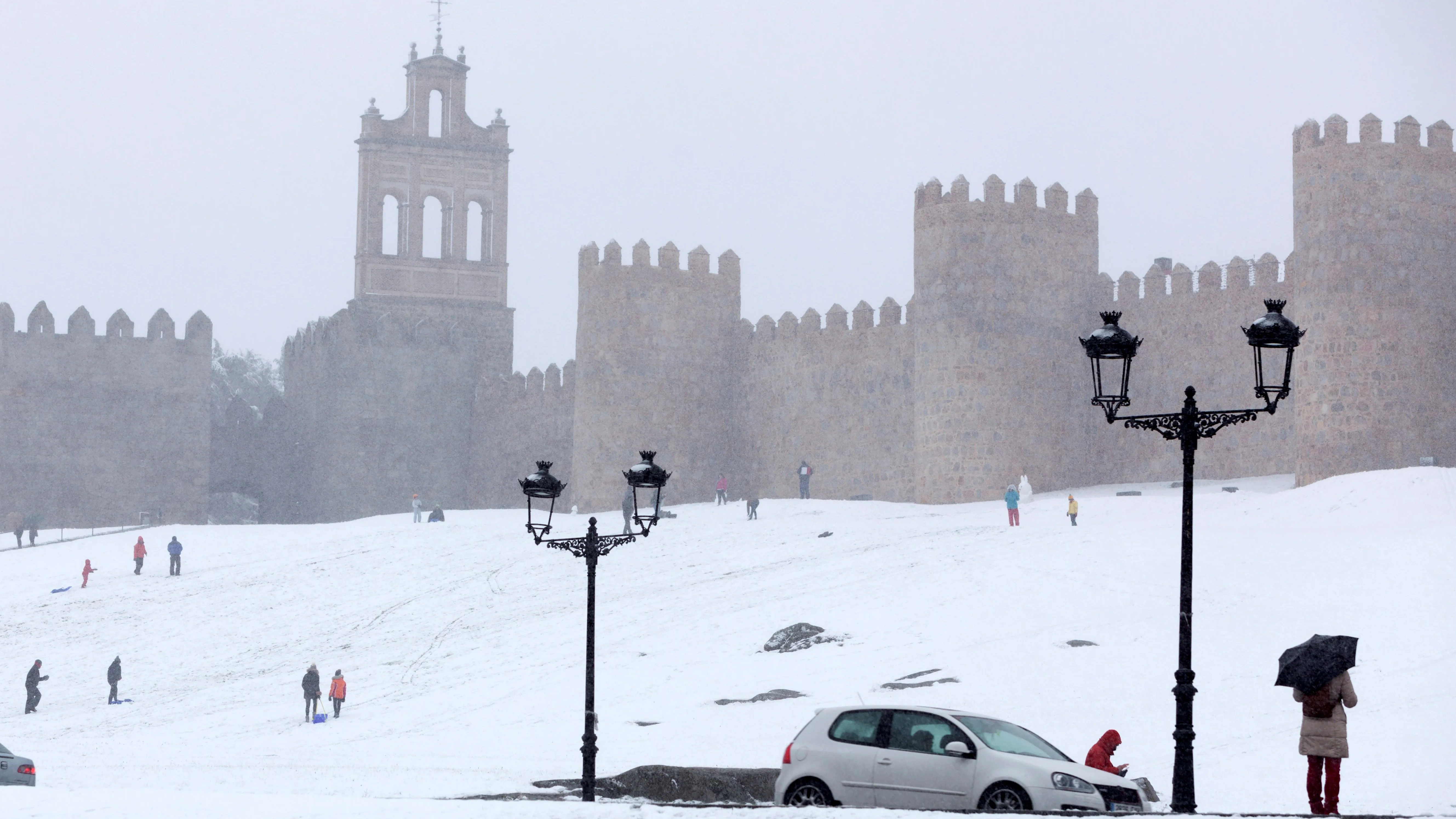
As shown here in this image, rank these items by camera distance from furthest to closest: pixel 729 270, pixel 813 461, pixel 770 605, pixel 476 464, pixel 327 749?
pixel 476 464, pixel 729 270, pixel 813 461, pixel 770 605, pixel 327 749

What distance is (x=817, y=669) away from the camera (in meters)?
20.8

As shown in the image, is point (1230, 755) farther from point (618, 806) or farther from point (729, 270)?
point (729, 270)

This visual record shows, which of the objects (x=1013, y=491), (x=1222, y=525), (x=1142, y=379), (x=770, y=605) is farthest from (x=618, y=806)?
(x=1142, y=379)

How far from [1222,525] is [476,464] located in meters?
24.3

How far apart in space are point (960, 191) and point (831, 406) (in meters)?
5.95

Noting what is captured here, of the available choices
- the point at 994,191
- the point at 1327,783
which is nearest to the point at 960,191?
the point at 994,191

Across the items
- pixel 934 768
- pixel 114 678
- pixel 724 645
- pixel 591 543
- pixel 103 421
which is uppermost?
pixel 103 421

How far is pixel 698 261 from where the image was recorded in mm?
41062

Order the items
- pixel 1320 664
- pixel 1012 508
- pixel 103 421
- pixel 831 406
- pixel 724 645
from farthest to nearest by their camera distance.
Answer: pixel 103 421 < pixel 831 406 < pixel 1012 508 < pixel 724 645 < pixel 1320 664

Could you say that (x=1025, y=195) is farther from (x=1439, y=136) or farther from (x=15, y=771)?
(x=15, y=771)

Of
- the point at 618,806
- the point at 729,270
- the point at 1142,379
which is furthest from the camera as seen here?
the point at 729,270

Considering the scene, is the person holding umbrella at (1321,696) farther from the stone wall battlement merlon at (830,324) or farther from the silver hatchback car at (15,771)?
the stone wall battlement merlon at (830,324)

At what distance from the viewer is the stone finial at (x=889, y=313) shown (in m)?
37.2

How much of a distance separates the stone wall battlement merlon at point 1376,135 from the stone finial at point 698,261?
14.9 metres
